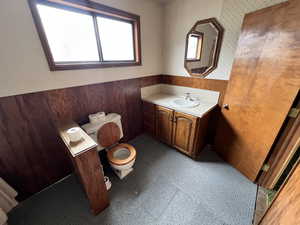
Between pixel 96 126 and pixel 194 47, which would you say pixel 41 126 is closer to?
pixel 96 126

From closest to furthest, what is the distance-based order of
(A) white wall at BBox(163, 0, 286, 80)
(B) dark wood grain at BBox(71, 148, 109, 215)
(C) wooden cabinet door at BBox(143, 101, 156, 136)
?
(B) dark wood grain at BBox(71, 148, 109, 215), (A) white wall at BBox(163, 0, 286, 80), (C) wooden cabinet door at BBox(143, 101, 156, 136)

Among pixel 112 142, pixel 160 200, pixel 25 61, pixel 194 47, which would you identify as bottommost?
pixel 160 200

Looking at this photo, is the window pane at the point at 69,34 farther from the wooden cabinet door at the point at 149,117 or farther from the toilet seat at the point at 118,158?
the toilet seat at the point at 118,158

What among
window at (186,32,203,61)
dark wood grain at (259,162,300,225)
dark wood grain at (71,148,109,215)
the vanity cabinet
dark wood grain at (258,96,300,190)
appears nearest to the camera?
dark wood grain at (259,162,300,225)

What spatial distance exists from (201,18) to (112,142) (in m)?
2.18

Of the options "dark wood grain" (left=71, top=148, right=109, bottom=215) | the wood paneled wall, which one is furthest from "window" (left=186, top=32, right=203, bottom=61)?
"dark wood grain" (left=71, top=148, right=109, bottom=215)

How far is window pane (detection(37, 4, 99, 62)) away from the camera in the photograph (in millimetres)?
1250

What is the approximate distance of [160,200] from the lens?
4.44 ft

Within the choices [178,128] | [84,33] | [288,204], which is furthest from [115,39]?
[288,204]

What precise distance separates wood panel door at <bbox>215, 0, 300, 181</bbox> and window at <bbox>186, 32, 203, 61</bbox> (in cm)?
63

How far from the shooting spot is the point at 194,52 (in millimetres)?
1989

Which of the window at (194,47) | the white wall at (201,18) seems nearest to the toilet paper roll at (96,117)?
the white wall at (201,18)

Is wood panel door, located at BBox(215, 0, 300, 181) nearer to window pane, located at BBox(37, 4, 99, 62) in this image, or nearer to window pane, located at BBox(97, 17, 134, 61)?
window pane, located at BBox(97, 17, 134, 61)

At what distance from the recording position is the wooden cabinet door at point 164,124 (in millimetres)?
1925
